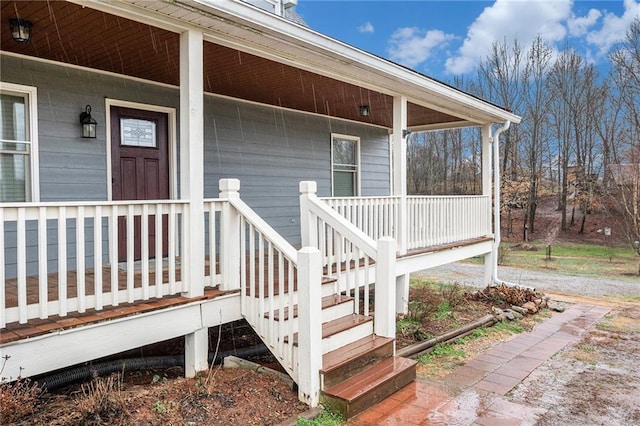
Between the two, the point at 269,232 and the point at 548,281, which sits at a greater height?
the point at 269,232

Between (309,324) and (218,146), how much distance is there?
399cm

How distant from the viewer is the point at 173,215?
3742 millimetres

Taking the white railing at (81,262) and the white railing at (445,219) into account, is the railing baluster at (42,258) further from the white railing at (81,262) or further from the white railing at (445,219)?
the white railing at (445,219)

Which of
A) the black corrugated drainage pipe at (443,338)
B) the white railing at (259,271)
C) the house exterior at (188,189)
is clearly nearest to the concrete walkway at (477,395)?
the black corrugated drainage pipe at (443,338)

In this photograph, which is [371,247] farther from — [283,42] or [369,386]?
[283,42]

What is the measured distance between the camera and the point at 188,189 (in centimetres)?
383

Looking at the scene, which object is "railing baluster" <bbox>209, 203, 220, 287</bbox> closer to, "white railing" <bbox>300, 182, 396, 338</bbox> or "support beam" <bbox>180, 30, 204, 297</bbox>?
"support beam" <bbox>180, 30, 204, 297</bbox>

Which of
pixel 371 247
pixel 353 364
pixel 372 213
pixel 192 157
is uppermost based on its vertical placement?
pixel 192 157

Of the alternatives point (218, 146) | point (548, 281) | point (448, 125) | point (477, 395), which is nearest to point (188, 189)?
point (218, 146)

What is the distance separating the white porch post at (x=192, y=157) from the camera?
3.79 meters

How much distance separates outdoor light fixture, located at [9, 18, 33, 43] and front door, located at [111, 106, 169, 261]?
1648 mm

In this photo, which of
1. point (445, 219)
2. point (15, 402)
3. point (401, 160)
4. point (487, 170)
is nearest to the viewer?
point (15, 402)

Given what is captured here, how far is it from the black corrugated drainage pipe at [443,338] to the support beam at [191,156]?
7.97 feet

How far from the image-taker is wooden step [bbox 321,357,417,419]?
11.2 ft
